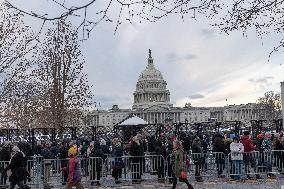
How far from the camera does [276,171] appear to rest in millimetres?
22047

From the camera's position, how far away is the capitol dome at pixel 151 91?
6137 inches

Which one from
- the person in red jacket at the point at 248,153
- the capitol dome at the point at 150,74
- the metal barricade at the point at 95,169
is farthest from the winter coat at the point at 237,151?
the capitol dome at the point at 150,74

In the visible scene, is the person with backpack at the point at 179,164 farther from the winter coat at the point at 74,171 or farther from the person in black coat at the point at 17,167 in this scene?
the person in black coat at the point at 17,167

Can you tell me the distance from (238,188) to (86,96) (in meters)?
30.9

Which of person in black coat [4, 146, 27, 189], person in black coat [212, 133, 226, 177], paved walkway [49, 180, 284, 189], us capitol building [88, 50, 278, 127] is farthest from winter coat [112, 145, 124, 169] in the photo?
us capitol building [88, 50, 278, 127]

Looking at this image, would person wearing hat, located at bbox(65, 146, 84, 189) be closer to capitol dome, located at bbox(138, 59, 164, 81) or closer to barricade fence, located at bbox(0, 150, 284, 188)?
barricade fence, located at bbox(0, 150, 284, 188)

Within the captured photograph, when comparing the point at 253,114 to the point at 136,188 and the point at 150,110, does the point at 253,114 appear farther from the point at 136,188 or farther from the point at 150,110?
the point at 136,188

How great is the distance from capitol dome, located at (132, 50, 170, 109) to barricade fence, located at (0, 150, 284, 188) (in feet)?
432

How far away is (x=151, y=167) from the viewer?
882 inches

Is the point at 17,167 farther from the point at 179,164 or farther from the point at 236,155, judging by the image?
the point at 236,155

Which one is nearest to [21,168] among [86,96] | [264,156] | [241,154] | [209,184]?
[209,184]

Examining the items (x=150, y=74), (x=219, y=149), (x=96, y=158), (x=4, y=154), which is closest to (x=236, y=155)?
(x=219, y=149)

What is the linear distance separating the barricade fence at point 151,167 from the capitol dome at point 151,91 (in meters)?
132

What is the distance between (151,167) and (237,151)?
3.73 metres
